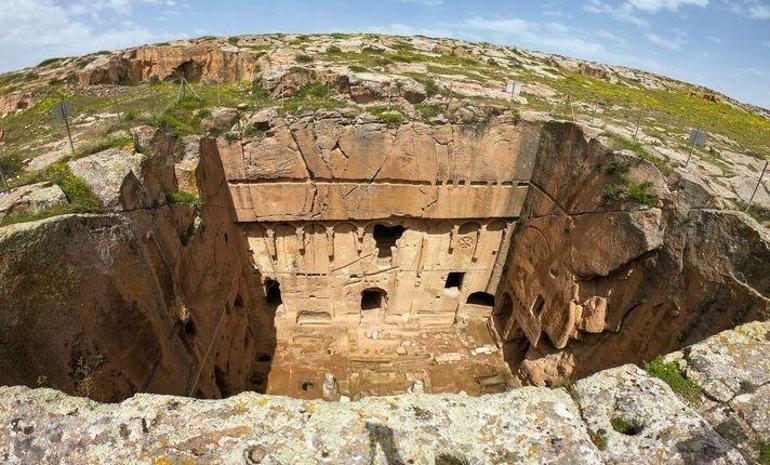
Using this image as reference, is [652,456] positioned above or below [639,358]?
above

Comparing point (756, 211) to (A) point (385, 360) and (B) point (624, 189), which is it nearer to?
(B) point (624, 189)

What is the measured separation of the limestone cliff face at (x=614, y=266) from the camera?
→ 6.18 m

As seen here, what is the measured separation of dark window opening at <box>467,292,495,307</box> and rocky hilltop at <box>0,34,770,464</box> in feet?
0.23

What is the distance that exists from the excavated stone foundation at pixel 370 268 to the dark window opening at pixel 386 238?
0.18ft

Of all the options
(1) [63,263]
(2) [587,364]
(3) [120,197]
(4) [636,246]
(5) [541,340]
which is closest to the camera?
(1) [63,263]

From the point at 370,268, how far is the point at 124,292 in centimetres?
729

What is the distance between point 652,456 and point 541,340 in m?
8.15

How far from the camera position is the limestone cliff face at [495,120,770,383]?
6184 millimetres

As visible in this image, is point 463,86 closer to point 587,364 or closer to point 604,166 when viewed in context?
point 604,166

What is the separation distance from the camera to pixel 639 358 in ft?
24.6

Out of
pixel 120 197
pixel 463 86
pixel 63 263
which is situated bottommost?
pixel 63 263

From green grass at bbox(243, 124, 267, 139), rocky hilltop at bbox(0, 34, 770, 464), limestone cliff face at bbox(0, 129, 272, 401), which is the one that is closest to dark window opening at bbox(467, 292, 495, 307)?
rocky hilltop at bbox(0, 34, 770, 464)

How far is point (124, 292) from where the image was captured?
18.9 ft

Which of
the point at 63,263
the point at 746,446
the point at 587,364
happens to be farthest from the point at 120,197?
the point at 587,364
